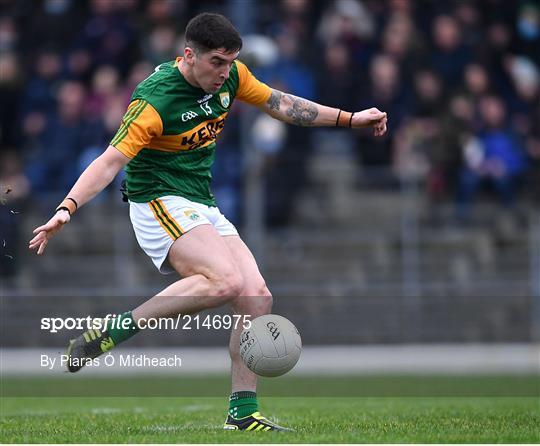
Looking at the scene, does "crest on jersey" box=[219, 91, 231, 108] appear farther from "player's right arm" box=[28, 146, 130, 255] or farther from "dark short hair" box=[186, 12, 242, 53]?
"player's right arm" box=[28, 146, 130, 255]

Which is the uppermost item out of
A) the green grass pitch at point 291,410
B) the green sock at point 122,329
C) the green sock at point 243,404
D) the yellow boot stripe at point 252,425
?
the green sock at point 122,329

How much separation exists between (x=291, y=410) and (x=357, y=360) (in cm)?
714

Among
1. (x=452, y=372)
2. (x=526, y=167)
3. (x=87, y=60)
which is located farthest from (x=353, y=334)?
(x=87, y=60)

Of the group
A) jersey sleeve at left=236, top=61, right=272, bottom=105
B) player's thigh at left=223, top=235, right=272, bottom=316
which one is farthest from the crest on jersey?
player's thigh at left=223, top=235, right=272, bottom=316

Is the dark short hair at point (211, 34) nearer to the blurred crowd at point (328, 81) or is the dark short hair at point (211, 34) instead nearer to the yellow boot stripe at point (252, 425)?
the yellow boot stripe at point (252, 425)

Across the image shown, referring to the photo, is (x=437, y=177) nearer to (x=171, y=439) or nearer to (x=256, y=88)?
(x=256, y=88)

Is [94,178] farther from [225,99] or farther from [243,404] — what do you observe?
[243,404]

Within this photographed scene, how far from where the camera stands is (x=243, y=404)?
7930 mm

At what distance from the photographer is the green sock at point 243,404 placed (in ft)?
26.0

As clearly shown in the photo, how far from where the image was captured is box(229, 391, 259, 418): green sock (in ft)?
26.0

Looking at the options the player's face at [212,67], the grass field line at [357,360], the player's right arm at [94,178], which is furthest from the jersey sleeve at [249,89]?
the grass field line at [357,360]

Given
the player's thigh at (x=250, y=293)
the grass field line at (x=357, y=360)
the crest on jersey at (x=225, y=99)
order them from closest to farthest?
the player's thigh at (x=250, y=293), the crest on jersey at (x=225, y=99), the grass field line at (x=357, y=360)

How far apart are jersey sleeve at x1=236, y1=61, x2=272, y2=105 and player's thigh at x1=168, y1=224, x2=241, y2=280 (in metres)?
1.00

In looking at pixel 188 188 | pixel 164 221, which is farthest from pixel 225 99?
pixel 164 221
